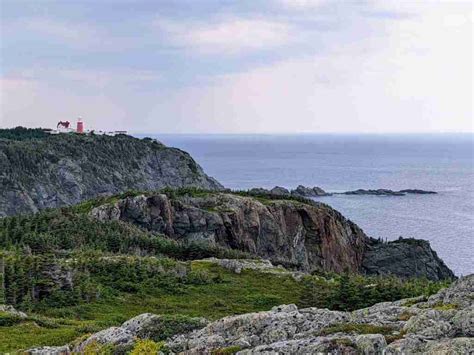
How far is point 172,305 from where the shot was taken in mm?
37906

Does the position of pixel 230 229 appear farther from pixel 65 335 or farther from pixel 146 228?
pixel 65 335

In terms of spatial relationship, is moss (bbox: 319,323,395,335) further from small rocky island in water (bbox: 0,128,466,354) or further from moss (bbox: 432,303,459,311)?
moss (bbox: 432,303,459,311)

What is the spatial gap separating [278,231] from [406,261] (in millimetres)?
20382

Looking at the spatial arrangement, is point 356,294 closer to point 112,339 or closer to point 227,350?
point 112,339

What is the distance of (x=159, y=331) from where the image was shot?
21609 millimetres

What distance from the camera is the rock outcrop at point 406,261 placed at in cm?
8788

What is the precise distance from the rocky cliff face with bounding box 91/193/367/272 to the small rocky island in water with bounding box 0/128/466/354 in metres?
0.19

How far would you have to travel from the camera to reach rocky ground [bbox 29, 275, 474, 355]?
1620 cm

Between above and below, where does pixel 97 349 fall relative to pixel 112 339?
above

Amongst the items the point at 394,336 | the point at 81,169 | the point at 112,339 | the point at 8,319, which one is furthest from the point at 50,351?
the point at 81,169

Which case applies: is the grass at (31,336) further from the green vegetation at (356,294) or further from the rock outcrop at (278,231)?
the rock outcrop at (278,231)

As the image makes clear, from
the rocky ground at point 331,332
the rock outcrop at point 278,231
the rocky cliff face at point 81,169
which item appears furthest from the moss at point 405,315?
the rocky cliff face at point 81,169

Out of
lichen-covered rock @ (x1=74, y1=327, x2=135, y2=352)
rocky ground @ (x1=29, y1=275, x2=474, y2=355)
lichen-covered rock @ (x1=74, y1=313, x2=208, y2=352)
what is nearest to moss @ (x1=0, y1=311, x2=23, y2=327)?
rocky ground @ (x1=29, y1=275, x2=474, y2=355)

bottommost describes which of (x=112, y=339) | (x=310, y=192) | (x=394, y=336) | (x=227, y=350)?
(x=310, y=192)
